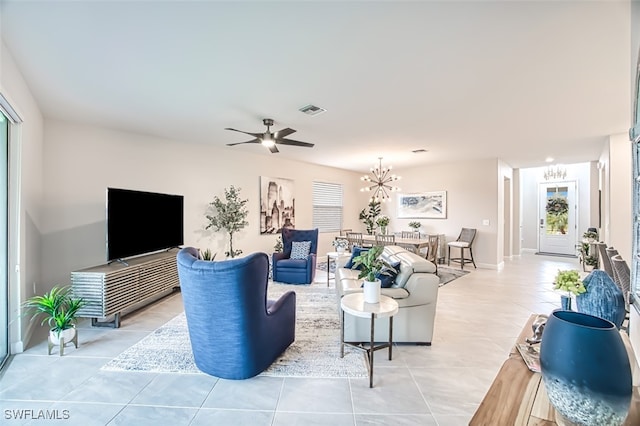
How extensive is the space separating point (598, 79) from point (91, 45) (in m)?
4.53

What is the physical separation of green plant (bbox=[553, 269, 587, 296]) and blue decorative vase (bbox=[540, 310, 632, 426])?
2.46ft

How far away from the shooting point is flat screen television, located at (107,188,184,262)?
3.59 metres

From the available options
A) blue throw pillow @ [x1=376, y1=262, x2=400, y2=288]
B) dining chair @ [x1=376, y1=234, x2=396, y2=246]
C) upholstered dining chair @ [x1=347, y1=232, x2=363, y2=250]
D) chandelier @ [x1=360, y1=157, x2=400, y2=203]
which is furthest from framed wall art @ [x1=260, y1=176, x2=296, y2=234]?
blue throw pillow @ [x1=376, y1=262, x2=400, y2=288]

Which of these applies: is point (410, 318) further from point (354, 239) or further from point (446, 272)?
point (446, 272)

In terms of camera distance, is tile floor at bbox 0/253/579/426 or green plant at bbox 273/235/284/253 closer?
tile floor at bbox 0/253/579/426

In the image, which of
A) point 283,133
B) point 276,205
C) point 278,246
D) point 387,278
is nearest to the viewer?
point 387,278

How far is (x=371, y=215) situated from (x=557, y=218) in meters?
6.41

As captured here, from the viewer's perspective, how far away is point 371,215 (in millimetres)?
8797

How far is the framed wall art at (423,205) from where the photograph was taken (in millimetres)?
7711

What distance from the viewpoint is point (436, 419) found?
1.93 meters

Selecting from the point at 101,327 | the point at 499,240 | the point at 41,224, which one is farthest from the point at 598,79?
the point at 41,224

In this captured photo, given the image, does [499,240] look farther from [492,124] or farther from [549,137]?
[492,124]

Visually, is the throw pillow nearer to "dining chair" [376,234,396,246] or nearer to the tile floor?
"dining chair" [376,234,396,246]

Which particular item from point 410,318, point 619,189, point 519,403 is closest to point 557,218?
point 619,189
